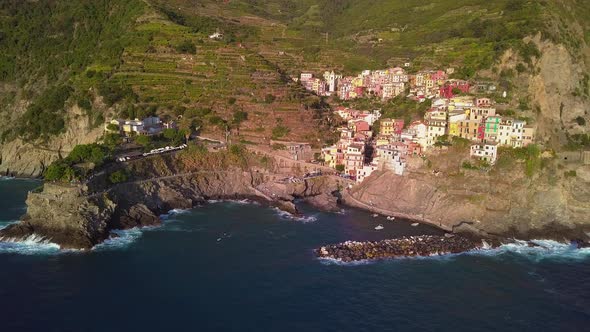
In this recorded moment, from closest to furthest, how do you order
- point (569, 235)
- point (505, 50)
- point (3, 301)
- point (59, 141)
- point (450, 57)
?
point (3, 301), point (569, 235), point (505, 50), point (59, 141), point (450, 57)

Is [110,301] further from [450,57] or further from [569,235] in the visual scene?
[450,57]

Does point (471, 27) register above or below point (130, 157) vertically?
above

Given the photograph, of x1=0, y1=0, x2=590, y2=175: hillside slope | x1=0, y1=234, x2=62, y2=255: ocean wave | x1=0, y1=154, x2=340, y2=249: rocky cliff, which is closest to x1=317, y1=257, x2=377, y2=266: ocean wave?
x1=0, y1=154, x2=340, y2=249: rocky cliff

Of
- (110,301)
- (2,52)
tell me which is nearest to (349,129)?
(110,301)

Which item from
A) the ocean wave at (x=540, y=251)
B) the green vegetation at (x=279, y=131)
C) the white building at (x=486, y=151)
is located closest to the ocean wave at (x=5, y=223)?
the green vegetation at (x=279, y=131)

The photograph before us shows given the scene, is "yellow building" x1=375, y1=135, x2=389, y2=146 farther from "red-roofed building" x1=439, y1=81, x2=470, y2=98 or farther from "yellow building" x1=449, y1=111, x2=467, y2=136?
"red-roofed building" x1=439, y1=81, x2=470, y2=98

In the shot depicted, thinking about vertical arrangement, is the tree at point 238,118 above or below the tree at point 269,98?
below

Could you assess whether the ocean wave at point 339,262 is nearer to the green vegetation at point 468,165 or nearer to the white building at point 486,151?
the green vegetation at point 468,165
